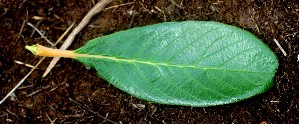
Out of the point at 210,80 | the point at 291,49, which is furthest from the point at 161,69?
the point at 291,49

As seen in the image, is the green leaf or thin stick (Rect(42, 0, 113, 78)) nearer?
the green leaf

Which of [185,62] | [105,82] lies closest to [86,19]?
[105,82]

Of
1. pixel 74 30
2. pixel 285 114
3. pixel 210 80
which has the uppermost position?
pixel 74 30

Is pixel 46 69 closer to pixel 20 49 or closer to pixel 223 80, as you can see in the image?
pixel 20 49

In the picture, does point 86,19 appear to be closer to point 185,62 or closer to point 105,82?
point 105,82

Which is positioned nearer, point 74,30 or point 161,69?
point 161,69
